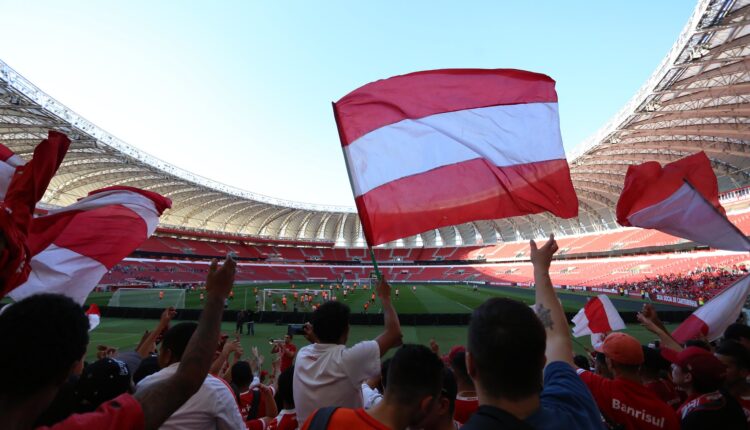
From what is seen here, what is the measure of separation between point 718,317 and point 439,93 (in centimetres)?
501

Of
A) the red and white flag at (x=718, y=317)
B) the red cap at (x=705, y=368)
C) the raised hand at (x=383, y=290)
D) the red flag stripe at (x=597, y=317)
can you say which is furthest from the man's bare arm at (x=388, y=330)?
the red flag stripe at (x=597, y=317)

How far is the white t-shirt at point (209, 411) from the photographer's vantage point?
2.46m

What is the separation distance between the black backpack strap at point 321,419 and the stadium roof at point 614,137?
22793 millimetres

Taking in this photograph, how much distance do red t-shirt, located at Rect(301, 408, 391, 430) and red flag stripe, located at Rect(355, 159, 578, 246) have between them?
9.01 ft

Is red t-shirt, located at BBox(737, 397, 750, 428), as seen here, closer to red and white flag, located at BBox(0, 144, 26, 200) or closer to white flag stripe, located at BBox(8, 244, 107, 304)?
red and white flag, located at BBox(0, 144, 26, 200)

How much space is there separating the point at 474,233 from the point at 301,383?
256 feet

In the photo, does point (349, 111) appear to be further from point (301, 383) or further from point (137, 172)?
point (137, 172)

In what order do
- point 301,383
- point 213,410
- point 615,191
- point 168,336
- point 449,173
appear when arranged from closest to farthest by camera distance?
point 213,410, point 301,383, point 168,336, point 449,173, point 615,191

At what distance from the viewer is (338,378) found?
9.27 feet

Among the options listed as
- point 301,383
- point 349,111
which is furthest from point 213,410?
point 349,111

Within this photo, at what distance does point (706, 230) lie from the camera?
17.1ft

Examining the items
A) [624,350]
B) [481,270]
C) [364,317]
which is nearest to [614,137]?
[364,317]

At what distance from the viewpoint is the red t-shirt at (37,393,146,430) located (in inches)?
55.5

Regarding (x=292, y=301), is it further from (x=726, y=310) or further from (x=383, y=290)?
(x=383, y=290)
